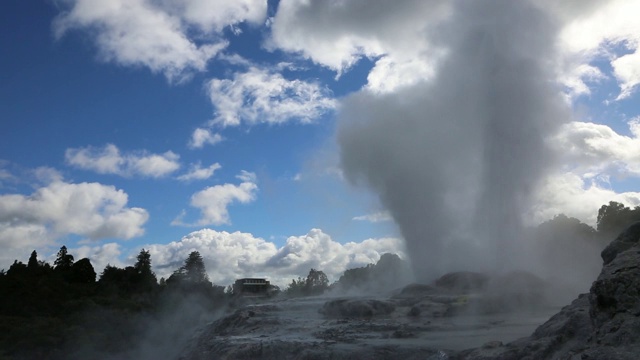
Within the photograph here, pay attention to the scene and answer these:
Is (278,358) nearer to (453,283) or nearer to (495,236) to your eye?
(453,283)

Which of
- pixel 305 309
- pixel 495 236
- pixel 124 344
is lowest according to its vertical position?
pixel 124 344

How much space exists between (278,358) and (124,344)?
24.8 metres

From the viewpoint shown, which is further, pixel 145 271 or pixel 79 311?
pixel 145 271

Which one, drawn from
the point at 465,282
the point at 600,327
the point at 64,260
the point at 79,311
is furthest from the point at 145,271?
the point at 600,327

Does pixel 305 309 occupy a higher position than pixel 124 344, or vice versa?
pixel 305 309

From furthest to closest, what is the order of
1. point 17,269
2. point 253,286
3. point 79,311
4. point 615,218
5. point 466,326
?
point 253,286
point 615,218
point 17,269
point 79,311
point 466,326

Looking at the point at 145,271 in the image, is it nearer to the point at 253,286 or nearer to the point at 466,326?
the point at 253,286

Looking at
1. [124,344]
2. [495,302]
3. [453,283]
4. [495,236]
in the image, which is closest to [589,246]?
[495,236]

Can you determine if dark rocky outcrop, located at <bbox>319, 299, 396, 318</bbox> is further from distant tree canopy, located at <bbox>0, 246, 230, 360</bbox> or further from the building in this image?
the building

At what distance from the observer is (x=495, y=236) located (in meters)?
33.5

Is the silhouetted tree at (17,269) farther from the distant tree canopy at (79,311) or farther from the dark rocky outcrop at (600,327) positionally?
the dark rocky outcrop at (600,327)

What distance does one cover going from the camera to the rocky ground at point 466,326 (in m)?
6.72

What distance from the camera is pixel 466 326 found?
1577cm

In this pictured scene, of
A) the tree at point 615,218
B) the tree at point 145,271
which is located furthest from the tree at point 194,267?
the tree at point 615,218
